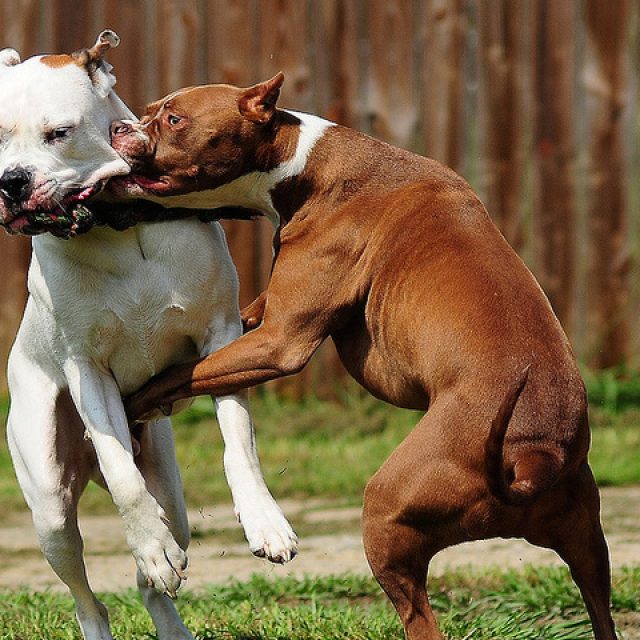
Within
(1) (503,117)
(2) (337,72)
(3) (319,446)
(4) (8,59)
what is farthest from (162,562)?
(1) (503,117)

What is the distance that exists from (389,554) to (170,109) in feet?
5.32

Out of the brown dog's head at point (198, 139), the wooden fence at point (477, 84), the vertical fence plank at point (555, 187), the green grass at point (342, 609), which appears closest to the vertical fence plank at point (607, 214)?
the wooden fence at point (477, 84)

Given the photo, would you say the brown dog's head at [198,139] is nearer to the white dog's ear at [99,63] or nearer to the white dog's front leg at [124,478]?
the white dog's ear at [99,63]

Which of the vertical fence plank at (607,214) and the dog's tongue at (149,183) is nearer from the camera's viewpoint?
the dog's tongue at (149,183)

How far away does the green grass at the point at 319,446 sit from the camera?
8.01m

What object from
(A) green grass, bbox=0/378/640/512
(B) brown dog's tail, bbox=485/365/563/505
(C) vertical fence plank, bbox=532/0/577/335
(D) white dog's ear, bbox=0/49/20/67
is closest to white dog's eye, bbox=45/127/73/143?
(D) white dog's ear, bbox=0/49/20/67

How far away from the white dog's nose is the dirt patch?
2377 mm

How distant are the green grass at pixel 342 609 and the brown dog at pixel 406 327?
2.32ft

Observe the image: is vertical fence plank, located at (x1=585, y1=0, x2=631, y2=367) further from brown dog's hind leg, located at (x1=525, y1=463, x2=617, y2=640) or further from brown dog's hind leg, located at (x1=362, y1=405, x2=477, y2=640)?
brown dog's hind leg, located at (x1=362, y1=405, x2=477, y2=640)

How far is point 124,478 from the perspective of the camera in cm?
471

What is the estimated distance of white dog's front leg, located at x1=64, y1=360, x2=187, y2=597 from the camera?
4.59 metres

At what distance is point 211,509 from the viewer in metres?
7.78

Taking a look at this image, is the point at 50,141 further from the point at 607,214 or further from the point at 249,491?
the point at 607,214

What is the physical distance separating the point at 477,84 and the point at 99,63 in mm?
4381
